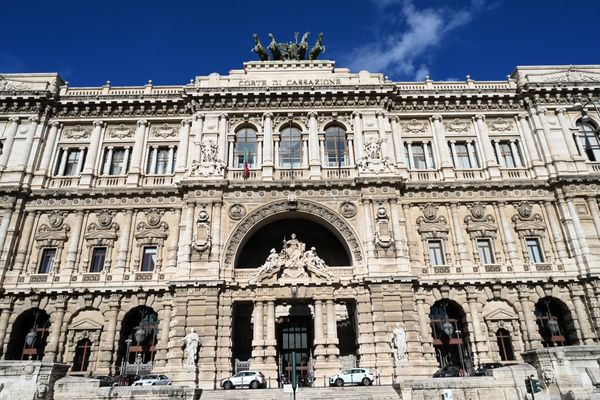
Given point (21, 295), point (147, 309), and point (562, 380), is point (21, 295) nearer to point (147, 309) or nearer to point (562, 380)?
point (147, 309)

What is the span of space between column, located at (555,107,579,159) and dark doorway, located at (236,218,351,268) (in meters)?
18.1

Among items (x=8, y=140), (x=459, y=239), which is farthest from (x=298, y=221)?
(x=8, y=140)

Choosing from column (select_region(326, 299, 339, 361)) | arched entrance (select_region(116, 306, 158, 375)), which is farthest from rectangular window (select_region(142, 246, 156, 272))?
column (select_region(326, 299, 339, 361))

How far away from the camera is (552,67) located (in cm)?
3306

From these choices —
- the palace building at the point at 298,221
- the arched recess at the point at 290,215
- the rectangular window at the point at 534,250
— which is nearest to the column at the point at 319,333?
the palace building at the point at 298,221

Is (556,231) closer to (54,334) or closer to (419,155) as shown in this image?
(419,155)

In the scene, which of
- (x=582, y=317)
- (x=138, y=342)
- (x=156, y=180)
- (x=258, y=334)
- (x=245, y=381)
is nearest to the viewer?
(x=245, y=381)

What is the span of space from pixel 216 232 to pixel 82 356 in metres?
10.9

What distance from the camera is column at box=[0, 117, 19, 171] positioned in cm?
2953

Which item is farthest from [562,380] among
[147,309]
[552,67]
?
[552,67]

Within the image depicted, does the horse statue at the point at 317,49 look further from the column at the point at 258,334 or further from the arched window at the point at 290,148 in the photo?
the column at the point at 258,334

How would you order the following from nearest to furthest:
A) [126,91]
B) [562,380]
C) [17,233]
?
[562,380]
[17,233]
[126,91]

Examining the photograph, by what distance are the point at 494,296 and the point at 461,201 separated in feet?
22.0

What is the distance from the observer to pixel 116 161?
31.1m
